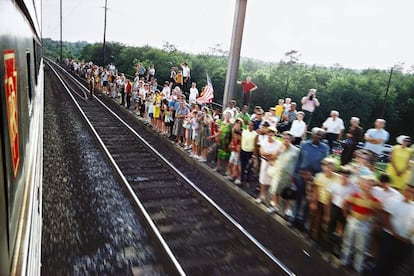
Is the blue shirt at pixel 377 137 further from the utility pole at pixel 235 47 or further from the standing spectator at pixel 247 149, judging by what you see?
the utility pole at pixel 235 47

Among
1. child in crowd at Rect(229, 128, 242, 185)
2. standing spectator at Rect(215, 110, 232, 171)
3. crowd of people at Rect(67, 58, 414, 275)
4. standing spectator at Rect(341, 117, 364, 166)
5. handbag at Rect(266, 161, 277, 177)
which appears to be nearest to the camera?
crowd of people at Rect(67, 58, 414, 275)

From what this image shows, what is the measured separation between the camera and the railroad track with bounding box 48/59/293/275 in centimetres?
602

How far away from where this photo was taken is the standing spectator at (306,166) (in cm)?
699

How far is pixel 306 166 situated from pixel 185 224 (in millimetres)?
2750

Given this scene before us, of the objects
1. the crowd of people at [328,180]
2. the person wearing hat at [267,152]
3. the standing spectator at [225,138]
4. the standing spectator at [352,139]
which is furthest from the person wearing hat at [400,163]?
the standing spectator at [225,138]

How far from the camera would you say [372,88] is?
199 feet

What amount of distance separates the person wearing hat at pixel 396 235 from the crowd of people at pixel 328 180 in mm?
12

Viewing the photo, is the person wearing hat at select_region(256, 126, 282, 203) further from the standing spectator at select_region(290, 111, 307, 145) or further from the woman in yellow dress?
the woman in yellow dress

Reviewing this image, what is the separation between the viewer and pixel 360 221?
5.63 meters

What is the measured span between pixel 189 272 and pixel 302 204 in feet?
8.83

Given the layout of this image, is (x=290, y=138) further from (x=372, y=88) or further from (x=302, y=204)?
(x=372, y=88)

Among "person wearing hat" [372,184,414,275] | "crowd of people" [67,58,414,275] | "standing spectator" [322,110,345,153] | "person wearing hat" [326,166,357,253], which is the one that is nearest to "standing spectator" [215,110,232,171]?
"crowd of people" [67,58,414,275]

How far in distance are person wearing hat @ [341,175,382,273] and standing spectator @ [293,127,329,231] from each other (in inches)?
47.2

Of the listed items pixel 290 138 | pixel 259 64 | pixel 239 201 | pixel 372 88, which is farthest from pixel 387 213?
pixel 259 64
